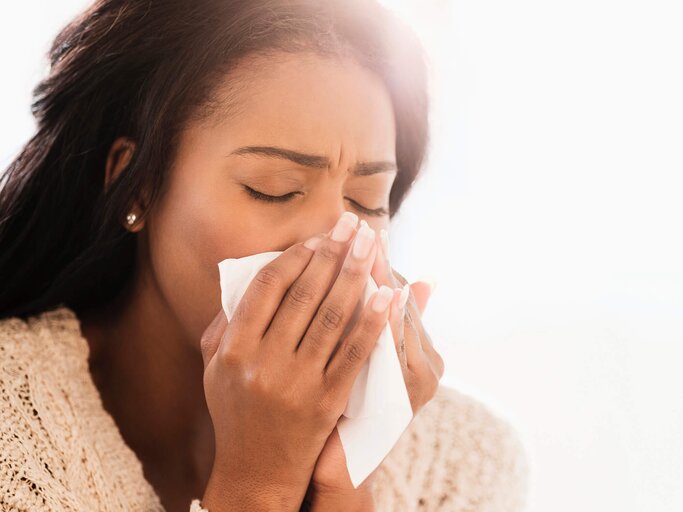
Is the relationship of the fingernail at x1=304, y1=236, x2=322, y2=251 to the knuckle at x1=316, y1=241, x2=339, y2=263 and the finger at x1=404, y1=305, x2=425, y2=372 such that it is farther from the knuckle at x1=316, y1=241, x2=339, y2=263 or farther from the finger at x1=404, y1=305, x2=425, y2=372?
the finger at x1=404, y1=305, x2=425, y2=372

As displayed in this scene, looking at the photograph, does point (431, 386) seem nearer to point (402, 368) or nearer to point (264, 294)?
point (402, 368)

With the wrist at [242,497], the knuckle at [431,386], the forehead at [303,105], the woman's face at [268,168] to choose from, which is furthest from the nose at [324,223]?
the wrist at [242,497]

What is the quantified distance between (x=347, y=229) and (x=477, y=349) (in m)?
1.30

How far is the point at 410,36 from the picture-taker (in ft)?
5.52

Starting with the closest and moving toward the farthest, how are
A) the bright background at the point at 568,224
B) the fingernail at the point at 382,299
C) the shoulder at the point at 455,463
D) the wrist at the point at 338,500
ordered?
1. the fingernail at the point at 382,299
2. the wrist at the point at 338,500
3. the shoulder at the point at 455,463
4. the bright background at the point at 568,224

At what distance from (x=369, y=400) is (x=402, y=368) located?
11 cm

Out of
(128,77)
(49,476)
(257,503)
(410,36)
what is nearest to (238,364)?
(257,503)

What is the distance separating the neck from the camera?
1.58m

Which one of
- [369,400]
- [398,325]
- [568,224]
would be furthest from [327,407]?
[568,224]

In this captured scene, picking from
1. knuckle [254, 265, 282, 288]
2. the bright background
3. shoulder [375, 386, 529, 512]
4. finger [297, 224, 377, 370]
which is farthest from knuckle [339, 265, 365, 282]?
the bright background

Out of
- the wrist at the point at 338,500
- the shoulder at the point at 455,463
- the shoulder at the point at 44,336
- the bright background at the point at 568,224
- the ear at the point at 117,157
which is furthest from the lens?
the bright background at the point at 568,224

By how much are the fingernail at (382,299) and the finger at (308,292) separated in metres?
0.05

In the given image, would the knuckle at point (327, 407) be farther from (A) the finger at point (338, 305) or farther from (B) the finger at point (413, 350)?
(B) the finger at point (413, 350)

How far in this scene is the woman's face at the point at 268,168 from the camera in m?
1.29
